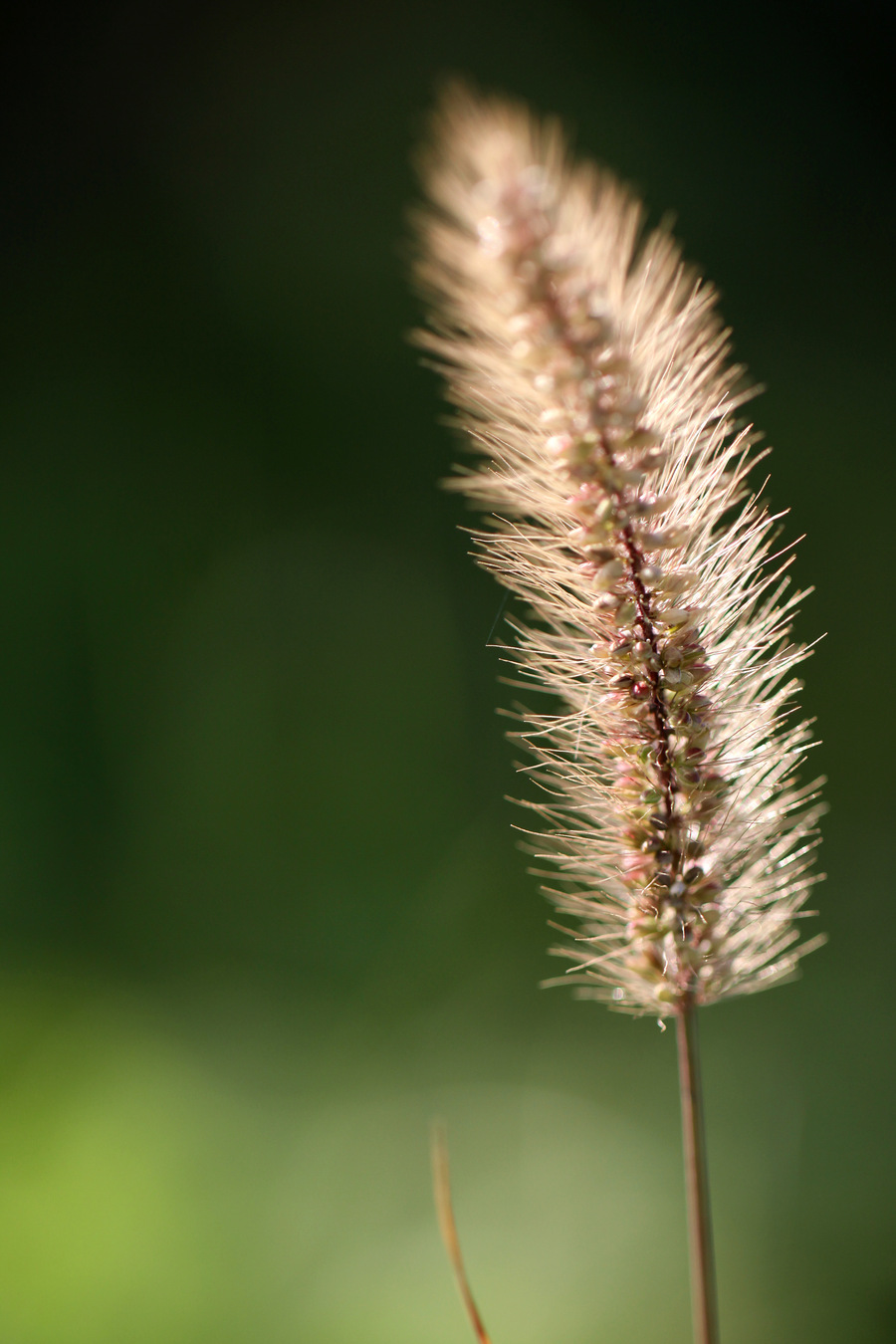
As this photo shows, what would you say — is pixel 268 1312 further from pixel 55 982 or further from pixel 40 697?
pixel 40 697

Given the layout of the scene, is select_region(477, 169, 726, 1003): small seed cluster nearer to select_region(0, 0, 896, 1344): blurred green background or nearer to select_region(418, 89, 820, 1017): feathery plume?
select_region(418, 89, 820, 1017): feathery plume

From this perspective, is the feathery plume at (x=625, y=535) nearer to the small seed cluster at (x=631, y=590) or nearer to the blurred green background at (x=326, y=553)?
the small seed cluster at (x=631, y=590)

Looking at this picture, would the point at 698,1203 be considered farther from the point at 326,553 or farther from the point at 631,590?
the point at 326,553

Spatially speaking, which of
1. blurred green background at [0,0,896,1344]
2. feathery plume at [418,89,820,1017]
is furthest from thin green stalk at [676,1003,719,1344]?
blurred green background at [0,0,896,1344]

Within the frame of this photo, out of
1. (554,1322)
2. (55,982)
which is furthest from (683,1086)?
(55,982)

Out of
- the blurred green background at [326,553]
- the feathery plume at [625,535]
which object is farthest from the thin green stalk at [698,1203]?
the blurred green background at [326,553]

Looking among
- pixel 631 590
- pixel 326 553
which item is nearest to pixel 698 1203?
pixel 631 590
